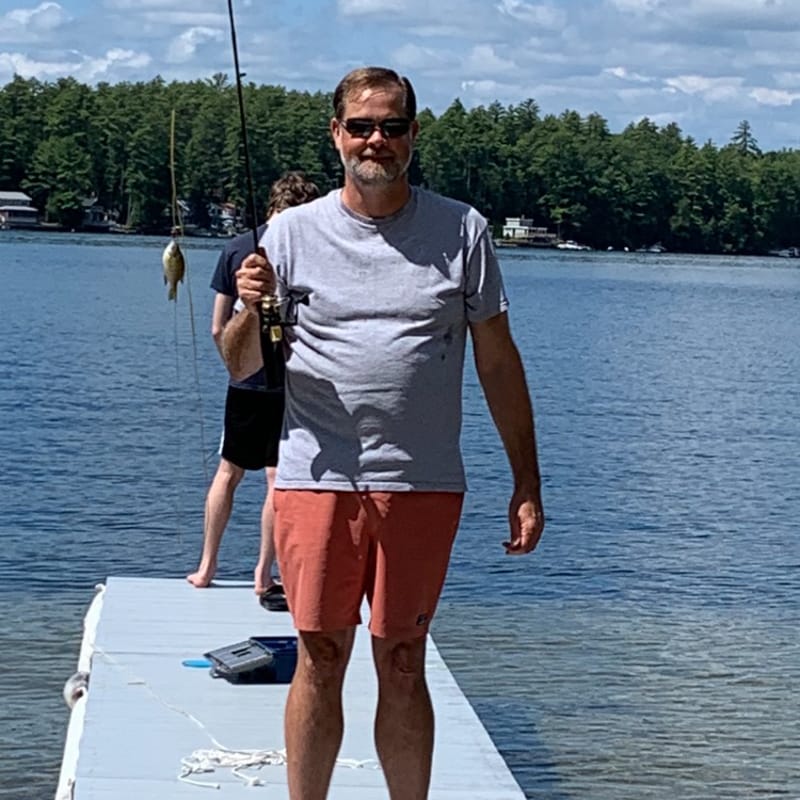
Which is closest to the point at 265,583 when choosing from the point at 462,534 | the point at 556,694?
the point at 556,694

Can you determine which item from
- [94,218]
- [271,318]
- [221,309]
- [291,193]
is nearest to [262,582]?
[221,309]

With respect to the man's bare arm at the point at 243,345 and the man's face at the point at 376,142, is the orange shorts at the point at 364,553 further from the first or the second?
the man's face at the point at 376,142

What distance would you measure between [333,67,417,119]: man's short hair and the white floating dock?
2.20m

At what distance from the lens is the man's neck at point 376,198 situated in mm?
4449

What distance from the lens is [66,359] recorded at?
101 feet

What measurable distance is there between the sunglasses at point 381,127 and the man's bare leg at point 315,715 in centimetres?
124

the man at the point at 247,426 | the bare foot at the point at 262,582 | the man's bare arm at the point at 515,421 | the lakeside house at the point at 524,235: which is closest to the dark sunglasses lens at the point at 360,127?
the man's bare arm at the point at 515,421

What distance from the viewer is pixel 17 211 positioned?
99250 mm

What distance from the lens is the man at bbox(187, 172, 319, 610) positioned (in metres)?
7.01

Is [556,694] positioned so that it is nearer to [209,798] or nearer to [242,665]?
[242,665]

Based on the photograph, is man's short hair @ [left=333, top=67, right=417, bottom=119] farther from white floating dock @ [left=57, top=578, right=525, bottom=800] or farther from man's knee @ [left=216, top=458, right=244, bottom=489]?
man's knee @ [left=216, top=458, right=244, bottom=489]

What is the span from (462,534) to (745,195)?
12714cm

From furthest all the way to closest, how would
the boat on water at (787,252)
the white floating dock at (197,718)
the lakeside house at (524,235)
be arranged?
the boat on water at (787,252) → the lakeside house at (524,235) → the white floating dock at (197,718)

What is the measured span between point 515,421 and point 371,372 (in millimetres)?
436
